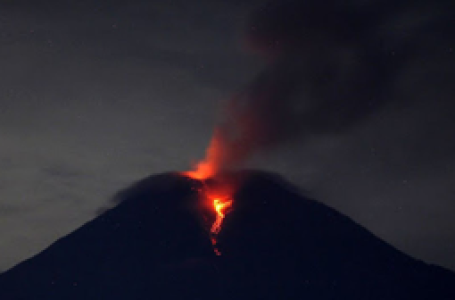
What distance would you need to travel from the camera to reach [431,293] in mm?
96750

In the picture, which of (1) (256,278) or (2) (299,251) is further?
(2) (299,251)

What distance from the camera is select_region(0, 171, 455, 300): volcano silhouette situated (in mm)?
86312

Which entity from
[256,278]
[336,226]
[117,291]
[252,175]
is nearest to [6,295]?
[117,291]

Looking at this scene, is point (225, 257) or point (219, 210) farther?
point (219, 210)

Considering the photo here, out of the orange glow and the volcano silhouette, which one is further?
the orange glow

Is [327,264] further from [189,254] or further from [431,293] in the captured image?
[189,254]

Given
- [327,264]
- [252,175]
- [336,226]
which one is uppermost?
[252,175]

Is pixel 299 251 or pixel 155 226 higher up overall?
pixel 155 226

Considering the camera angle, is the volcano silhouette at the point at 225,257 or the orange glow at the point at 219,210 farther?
the orange glow at the point at 219,210

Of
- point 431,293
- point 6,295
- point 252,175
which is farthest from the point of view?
point 252,175

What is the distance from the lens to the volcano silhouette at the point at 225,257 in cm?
8631

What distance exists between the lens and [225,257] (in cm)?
9019

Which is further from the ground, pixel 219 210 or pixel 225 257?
pixel 219 210

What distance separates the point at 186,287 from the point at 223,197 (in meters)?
21.1
